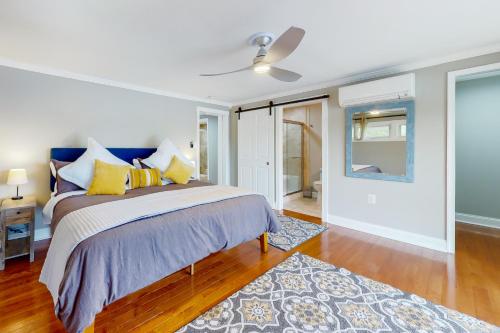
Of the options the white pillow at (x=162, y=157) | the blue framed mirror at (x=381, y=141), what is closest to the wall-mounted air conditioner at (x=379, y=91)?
the blue framed mirror at (x=381, y=141)

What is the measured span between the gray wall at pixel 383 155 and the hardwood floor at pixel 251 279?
0.99 metres

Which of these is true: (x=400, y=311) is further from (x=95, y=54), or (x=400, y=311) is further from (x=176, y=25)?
(x=95, y=54)

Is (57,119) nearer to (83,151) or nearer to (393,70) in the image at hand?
(83,151)

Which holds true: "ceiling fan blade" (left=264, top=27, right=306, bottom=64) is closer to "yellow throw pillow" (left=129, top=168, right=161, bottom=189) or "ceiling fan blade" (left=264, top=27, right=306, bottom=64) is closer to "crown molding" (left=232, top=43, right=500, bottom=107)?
"crown molding" (left=232, top=43, right=500, bottom=107)

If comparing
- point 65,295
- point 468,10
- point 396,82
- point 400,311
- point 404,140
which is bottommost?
point 400,311

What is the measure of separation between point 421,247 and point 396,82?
6.84 feet

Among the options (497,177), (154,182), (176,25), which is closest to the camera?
(176,25)

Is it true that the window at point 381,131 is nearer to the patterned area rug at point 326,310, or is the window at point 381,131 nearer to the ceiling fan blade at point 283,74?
the ceiling fan blade at point 283,74

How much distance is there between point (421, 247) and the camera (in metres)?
2.85

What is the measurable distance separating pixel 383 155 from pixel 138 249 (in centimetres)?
321

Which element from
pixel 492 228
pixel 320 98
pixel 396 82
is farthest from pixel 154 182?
pixel 492 228

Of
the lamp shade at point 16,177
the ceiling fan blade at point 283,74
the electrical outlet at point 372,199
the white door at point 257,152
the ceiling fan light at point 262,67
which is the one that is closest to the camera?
the ceiling fan light at point 262,67

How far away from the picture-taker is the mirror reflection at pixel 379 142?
10.0 ft

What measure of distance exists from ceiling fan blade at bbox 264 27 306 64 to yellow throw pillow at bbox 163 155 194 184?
6.76ft
